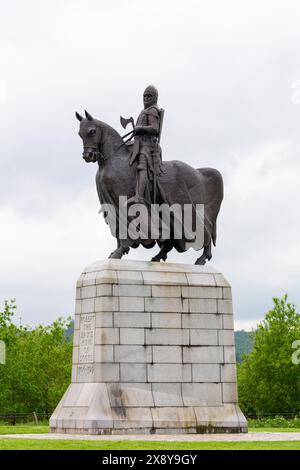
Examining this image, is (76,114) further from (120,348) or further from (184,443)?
(184,443)

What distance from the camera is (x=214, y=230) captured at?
87.6 ft

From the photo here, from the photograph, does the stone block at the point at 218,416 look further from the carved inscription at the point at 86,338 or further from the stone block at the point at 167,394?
the carved inscription at the point at 86,338

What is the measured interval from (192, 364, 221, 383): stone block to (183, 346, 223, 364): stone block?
10cm

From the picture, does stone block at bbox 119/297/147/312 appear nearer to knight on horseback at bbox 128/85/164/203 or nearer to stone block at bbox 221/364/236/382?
knight on horseback at bbox 128/85/164/203

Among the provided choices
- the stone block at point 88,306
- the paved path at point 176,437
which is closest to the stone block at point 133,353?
the stone block at point 88,306

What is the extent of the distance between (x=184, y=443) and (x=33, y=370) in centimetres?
3972

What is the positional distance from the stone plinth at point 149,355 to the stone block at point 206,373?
0.03 meters

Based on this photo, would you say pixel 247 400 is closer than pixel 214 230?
No

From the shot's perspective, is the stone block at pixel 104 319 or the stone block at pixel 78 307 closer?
the stone block at pixel 104 319

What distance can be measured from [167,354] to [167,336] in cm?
46

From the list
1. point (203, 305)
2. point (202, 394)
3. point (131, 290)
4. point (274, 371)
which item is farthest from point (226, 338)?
point (274, 371)

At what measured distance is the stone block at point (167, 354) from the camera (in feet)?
76.4
